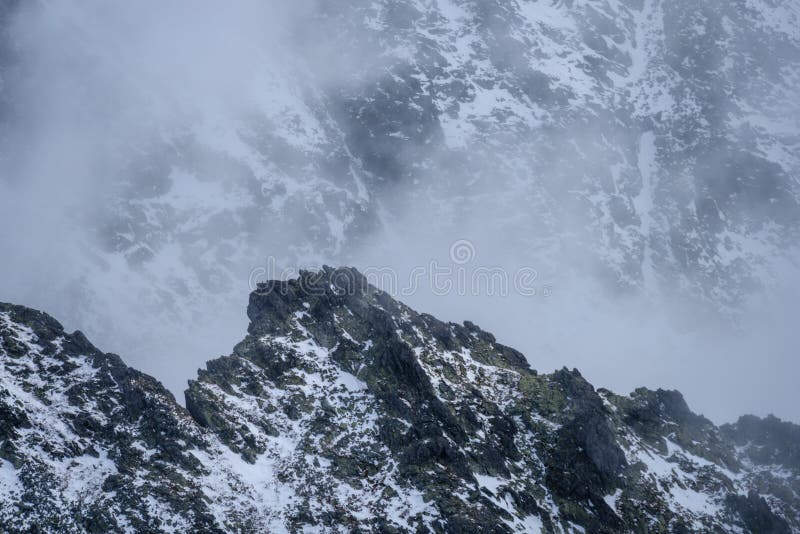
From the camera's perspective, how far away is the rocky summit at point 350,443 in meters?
40.3

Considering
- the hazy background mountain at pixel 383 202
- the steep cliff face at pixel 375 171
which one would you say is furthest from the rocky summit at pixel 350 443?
the steep cliff face at pixel 375 171

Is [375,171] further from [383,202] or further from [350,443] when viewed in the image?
[350,443]

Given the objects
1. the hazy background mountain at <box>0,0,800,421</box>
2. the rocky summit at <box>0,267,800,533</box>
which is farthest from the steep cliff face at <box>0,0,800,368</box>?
the rocky summit at <box>0,267,800,533</box>

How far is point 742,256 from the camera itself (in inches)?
7190

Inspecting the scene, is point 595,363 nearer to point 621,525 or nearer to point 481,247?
point 481,247

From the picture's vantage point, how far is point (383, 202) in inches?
7151

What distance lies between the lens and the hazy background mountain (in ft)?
490

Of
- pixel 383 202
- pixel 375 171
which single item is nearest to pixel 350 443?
pixel 383 202

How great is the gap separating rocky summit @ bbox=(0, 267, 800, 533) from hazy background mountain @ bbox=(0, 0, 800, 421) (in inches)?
3580

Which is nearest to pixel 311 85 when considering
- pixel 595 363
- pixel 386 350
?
pixel 595 363

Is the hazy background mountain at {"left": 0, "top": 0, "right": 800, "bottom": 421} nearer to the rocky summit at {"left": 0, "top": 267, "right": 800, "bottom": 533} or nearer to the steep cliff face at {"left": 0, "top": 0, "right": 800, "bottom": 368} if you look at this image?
the steep cliff face at {"left": 0, "top": 0, "right": 800, "bottom": 368}

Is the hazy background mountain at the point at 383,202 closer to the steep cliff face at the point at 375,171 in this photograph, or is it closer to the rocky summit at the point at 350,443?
the steep cliff face at the point at 375,171

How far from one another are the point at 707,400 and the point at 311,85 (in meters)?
136

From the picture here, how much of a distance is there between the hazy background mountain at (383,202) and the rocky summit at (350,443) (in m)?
90.9
